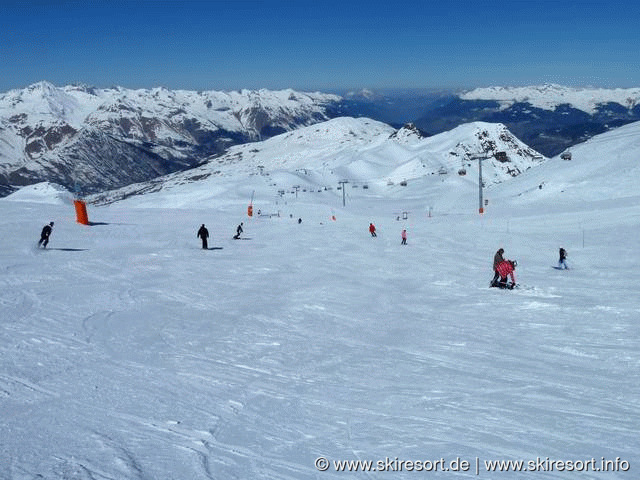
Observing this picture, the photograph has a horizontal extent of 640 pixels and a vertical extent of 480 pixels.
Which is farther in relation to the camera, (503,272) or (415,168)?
(415,168)

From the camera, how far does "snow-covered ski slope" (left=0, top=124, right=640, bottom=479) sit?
21.0ft

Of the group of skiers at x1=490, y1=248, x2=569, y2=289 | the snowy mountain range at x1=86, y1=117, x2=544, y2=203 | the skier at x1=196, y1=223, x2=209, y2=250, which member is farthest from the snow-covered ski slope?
the snowy mountain range at x1=86, y1=117, x2=544, y2=203

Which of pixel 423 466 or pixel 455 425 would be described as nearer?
pixel 423 466

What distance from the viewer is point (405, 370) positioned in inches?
386

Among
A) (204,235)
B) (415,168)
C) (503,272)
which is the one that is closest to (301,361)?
(503,272)

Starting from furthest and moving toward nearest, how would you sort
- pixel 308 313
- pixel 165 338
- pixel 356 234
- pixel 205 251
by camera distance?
pixel 356 234
pixel 205 251
pixel 308 313
pixel 165 338

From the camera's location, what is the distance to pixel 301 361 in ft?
33.2

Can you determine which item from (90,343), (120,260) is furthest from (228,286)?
(90,343)

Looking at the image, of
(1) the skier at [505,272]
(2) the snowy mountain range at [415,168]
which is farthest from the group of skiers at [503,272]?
(2) the snowy mountain range at [415,168]

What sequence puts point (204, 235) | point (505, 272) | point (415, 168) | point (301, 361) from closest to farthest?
1. point (301, 361)
2. point (505, 272)
3. point (204, 235)
4. point (415, 168)

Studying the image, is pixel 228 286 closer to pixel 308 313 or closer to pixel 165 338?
pixel 308 313

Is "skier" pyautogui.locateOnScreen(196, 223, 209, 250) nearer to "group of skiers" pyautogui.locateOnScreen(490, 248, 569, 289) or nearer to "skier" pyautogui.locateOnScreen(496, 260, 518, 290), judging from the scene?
"group of skiers" pyautogui.locateOnScreen(490, 248, 569, 289)

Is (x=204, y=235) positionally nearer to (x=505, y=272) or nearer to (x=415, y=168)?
(x=505, y=272)

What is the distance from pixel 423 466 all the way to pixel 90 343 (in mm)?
6802
